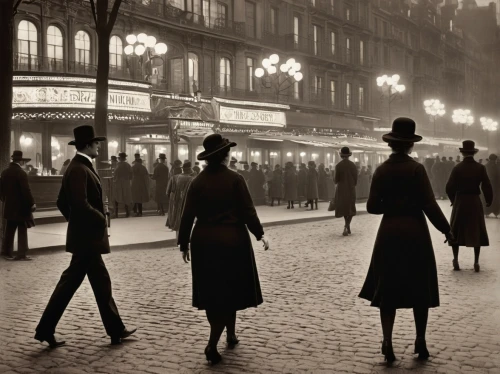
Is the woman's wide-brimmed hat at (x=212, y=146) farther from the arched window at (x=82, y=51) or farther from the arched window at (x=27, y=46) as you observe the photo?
the arched window at (x=82, y=51)

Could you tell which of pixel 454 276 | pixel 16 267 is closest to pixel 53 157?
pixel 16 267

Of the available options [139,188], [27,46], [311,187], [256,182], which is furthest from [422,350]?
[27,46]

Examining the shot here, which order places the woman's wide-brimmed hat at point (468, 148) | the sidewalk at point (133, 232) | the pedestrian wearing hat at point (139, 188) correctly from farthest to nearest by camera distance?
the pedestrian wearing hat at point (139, 188)
the sidewalk at point (133, 232)
the woman's wide-brimmed hat at point (468, 148)

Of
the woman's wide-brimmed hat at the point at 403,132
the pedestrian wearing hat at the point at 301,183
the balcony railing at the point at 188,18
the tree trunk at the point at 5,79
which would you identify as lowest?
the pedestrian wearing hat at the point at 301,183

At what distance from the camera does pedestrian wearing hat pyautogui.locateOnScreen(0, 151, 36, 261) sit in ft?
36.7

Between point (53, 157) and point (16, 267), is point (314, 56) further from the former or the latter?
point (16, 267)

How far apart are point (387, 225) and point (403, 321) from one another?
1.70 metres

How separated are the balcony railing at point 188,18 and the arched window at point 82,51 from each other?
2484 mm

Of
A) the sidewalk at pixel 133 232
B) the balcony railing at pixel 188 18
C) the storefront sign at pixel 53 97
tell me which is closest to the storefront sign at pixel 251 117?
the balcony railing at pixel 188 18

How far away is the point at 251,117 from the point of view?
100ft

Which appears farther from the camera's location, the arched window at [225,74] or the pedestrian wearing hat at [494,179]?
the arched window at [225,74]

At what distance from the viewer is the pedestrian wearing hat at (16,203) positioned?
440 inches

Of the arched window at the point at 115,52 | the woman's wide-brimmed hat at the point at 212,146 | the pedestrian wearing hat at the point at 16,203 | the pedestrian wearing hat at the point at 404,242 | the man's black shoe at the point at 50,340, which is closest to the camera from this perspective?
the pedestrian wearing hat at the point at 404,242

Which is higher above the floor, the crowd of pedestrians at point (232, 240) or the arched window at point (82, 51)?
the arched window at point (82, 51)
